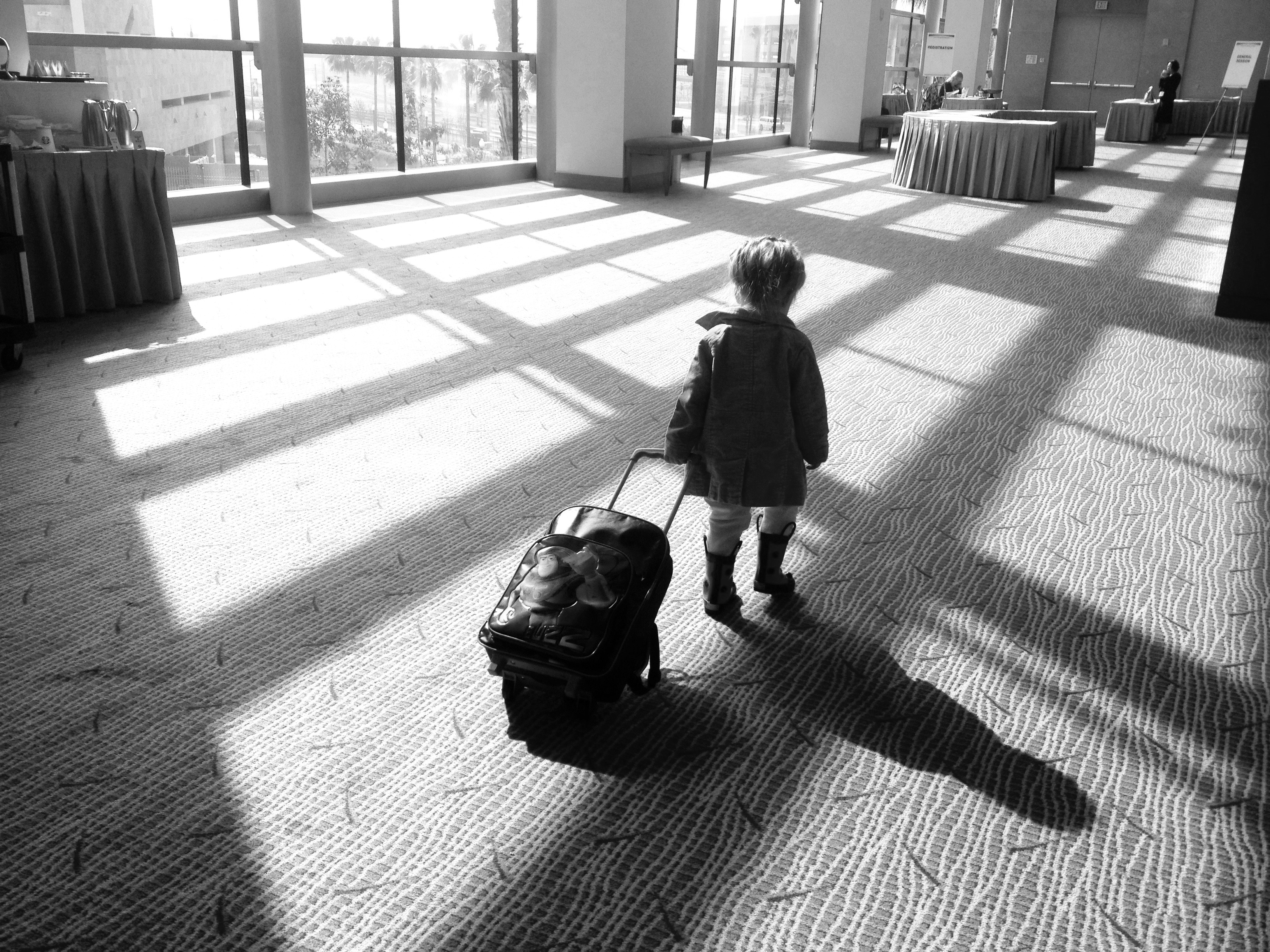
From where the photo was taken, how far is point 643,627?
2445 millimetres

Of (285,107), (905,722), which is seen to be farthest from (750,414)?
(285,107)

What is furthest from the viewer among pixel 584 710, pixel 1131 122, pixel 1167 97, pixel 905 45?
pixel 905 45

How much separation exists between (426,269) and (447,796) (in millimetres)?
5870

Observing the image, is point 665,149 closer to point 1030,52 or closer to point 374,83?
point 374,83

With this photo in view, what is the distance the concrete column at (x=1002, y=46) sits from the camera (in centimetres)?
2783

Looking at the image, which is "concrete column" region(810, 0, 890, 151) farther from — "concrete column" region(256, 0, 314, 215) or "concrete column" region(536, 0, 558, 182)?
"concrete column" region(256, 0, 314, 215)

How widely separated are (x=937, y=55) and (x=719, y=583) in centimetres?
2009

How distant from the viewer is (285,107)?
9172 mm

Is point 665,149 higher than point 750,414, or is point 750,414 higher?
point 665,149

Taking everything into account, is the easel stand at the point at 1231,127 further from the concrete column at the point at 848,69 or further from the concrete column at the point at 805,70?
the concrete column at the point at 805,70

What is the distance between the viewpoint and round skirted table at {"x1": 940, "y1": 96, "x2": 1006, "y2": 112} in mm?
17203

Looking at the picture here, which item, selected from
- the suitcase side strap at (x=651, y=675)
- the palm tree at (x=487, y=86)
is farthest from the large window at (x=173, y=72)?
the suitcase side strap at (x=651, y=675)

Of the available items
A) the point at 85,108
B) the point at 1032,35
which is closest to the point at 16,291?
the point at 85,108

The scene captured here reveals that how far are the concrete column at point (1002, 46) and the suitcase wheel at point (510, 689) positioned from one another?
96.0ft
